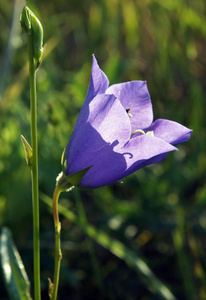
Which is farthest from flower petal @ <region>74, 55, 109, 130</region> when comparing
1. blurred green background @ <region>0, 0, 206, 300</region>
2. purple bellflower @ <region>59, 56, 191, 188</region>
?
blurred green background @ <region>0, 0, 206, 300</region>

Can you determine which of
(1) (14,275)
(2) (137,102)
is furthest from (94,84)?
(1) (14,275)

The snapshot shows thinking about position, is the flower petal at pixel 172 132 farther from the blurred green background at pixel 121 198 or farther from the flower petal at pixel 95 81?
the blurred green background at pixel 121 198

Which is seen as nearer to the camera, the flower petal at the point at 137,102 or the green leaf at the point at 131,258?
the flower petal at the point at 137,102

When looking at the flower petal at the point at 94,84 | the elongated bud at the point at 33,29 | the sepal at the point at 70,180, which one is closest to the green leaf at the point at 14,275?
the sepal at the point at 70,180

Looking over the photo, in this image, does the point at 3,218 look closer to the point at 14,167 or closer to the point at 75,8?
the point at 14,167

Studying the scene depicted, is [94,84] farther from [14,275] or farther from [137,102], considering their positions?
[14,275]

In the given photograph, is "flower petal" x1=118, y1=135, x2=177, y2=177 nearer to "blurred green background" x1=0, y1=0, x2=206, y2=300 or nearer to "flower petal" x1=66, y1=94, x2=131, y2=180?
"flower petal" x1=66, y1=94, x2=131, y2=180
